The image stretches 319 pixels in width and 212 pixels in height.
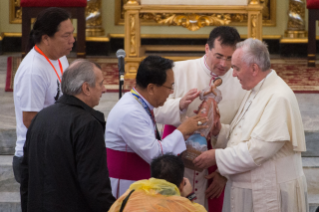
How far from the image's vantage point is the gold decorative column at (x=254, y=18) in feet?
18.6

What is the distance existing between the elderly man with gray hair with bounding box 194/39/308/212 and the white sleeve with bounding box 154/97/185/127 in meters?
0.32

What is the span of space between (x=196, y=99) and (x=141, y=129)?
0.72m

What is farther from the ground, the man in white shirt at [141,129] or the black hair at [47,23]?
the black hair at [47,23]

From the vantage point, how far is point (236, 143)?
2.76 meters

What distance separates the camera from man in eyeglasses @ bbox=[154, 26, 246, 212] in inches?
112

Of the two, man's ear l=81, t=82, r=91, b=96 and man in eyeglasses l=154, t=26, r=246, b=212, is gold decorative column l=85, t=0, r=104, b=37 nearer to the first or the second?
man in eyeglasses l=154, t=26, r=246, b=212

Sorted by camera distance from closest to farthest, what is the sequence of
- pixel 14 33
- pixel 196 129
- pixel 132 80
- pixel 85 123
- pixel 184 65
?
1. pixel 85 123
2. pixel 196 129
3. pixel 184 65
4. pixel 132 80
5. pixel 14 33

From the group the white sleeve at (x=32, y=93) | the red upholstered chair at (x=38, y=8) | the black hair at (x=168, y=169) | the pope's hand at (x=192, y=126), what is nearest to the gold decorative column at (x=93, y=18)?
the red upholstered chair at (x=38, y=8)

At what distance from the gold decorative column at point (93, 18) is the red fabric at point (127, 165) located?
18.8 feet

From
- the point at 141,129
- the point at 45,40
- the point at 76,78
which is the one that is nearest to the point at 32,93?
the point at 45,40

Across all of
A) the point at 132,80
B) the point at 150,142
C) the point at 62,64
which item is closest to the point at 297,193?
the point at 150,142

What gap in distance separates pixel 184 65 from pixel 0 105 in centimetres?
257

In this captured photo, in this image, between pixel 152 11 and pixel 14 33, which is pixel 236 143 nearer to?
→ pixel 152 11

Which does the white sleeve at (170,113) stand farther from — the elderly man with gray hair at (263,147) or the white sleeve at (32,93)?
the white sleeve at (32,93)
